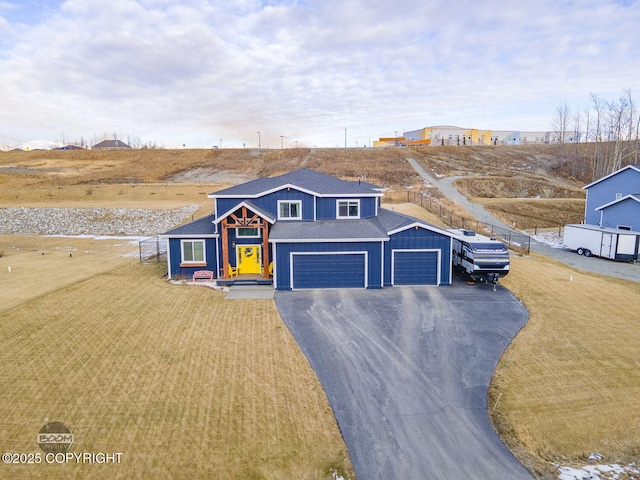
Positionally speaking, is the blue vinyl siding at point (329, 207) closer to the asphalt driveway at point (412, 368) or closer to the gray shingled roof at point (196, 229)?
the asphalt driveway at point (412, 368)

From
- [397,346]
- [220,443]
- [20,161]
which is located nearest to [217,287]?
[397,346]

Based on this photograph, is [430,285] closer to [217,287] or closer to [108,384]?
[217,287]

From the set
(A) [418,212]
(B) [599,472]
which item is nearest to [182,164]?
(A) [418,212]

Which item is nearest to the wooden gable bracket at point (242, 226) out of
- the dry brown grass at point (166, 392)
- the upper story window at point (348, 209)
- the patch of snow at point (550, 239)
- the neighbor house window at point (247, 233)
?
the neighbor house window at point (247, 233)

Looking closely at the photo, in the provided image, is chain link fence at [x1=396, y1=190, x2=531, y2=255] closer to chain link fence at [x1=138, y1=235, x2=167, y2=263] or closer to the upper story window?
the upper story window

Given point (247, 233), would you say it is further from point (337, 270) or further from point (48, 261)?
point (48, 261)

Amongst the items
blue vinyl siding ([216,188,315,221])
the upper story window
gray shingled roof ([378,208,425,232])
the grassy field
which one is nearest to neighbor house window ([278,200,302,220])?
blue vinyl siding ([216,188,315,221])
